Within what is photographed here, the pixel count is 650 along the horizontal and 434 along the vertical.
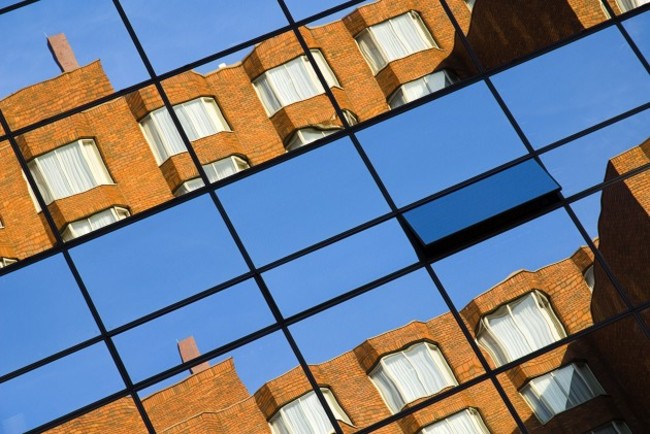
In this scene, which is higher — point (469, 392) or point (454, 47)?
point (454, 47)

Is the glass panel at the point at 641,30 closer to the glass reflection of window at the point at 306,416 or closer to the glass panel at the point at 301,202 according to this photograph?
the glass panel at the point at 301,202

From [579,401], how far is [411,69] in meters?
5.52

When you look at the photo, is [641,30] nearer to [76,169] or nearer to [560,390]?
[560,390]

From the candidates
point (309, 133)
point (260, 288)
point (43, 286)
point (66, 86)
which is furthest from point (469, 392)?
point (66, 86)

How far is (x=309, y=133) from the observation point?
1691 centimetres

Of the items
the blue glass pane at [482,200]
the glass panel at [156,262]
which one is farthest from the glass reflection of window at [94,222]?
the blue glass pane at [482,200]

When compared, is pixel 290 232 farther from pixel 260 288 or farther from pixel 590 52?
pixel 590 52

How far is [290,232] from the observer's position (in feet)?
53.2

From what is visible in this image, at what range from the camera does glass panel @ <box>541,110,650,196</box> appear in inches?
649

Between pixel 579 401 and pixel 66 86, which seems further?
pixel 66 86

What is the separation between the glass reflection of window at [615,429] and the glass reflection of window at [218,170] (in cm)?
622

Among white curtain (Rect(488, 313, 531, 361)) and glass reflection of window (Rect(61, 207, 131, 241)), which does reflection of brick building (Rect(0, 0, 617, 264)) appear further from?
white curtain (Rect(488, 313, 531, 361))

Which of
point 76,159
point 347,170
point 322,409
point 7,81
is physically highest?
point 7,81

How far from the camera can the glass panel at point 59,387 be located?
51.6 ft
